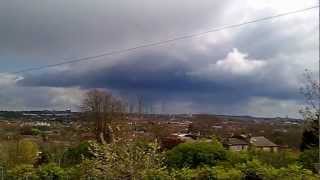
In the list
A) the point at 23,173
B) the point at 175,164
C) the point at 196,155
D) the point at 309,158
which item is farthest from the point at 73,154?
the point at 309,158

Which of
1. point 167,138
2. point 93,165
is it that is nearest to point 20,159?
point 167,138

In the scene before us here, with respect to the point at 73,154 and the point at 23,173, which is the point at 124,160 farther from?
the point at 73,154

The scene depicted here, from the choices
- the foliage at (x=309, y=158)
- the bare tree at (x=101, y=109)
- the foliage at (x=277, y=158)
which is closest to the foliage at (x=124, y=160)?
the foliage at (x=309, y=158)

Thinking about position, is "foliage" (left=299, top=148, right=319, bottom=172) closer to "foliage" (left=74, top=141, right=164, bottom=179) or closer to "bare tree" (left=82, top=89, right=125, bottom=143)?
"foliage" (left=74, top=141, right=164, bottom=179)

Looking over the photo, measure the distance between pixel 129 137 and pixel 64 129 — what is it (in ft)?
62.1

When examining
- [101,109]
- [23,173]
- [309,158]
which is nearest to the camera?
[309,158]

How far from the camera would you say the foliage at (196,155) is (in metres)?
19.9

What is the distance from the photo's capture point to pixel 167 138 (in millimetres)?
30359

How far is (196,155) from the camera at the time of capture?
20.1 metres

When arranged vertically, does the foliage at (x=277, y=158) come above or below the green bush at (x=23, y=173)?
above

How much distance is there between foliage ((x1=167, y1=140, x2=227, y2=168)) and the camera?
65.4ft

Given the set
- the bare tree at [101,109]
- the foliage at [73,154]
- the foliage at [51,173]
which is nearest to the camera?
the foliage at [51,173]

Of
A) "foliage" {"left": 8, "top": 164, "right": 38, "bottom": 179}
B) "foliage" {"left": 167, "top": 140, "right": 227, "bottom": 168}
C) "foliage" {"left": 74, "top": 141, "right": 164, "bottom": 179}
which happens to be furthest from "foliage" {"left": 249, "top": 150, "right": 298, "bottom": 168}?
"foliage" {"left": 8, "top": 164, "right": 38, "bottom": 179}

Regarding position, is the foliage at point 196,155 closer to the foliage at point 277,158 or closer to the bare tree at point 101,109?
the foliage at point 277,158
